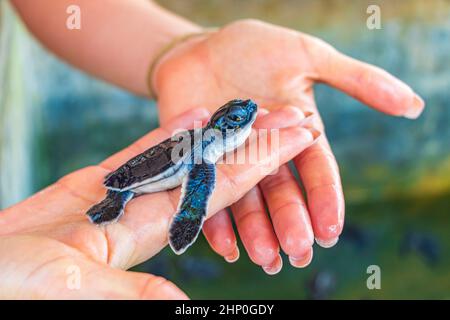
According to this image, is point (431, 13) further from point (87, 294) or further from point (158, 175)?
point (87, 294)

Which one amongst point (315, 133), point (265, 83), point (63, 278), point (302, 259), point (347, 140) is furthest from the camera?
point (347, 140)

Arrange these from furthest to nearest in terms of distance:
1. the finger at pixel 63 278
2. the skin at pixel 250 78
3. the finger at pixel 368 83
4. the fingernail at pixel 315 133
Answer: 1. the finger at pixel 368 83
2. the fingernail at pixel 315 133
3. the skin at pixel 250 78
4. the finger at pixel 63 278

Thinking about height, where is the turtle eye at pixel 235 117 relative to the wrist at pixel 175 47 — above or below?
below

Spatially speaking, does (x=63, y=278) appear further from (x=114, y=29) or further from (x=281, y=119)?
(x=114, y=29)

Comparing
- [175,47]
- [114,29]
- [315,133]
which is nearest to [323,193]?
[315,133]

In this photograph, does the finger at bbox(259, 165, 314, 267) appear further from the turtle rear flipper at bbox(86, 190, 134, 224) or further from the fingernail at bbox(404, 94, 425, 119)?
the fingernail at bbox(404, 94, 425, 119)

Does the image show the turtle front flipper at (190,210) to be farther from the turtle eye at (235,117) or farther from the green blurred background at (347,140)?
the green blurred background at (347,140)

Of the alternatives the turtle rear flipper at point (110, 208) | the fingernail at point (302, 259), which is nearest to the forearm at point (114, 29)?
the turtle rear flipper at point (110, 208)
